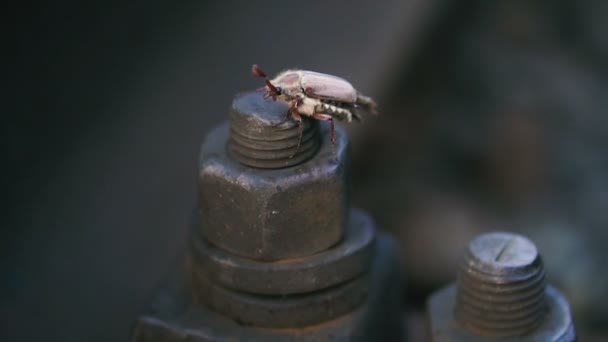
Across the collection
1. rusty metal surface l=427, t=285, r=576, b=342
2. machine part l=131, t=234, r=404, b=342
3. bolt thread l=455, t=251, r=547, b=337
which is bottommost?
machine part l=131, t=234, r=404, b=342

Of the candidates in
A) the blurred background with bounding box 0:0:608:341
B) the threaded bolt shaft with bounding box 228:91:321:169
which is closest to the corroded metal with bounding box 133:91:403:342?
the threaded bolt shaft with bounding box 228:91:321:169

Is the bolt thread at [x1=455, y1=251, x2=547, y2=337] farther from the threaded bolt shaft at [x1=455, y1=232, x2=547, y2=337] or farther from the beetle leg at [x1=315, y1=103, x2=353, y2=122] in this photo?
the beetle leg at [x1=315, y1=103, x2=353, y2=122]

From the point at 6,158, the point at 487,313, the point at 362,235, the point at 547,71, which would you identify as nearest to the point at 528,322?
the point at 487,313

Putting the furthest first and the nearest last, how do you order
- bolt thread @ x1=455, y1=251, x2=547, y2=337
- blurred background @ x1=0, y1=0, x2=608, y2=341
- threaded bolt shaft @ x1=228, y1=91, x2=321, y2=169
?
blurred background @ x1=0, y1=0, x2=608, y2=341 < bolt thread @ x1=455, y1=251, x2=547, y2=337 < threaded bolt shaft @ x1=228, y1=91, x2=321, y2=169

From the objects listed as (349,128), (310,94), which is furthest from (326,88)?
(349,128)

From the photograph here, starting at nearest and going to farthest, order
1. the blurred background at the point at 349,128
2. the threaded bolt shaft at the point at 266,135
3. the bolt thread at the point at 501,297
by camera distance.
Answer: the threaded bolt shaft at the point at 266,135 < the bolt thread at the point at 501,297 < the blurred background at the point at 349,128

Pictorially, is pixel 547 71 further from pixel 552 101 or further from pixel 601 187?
pixel 601 187

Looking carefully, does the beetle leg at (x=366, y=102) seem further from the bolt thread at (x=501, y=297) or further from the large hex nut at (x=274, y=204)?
the bolt thread at (x=501, y=297)

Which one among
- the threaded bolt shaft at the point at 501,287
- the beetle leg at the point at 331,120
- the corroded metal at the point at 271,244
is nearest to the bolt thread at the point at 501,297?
the threaded bolt shaft at the point at 501,287
